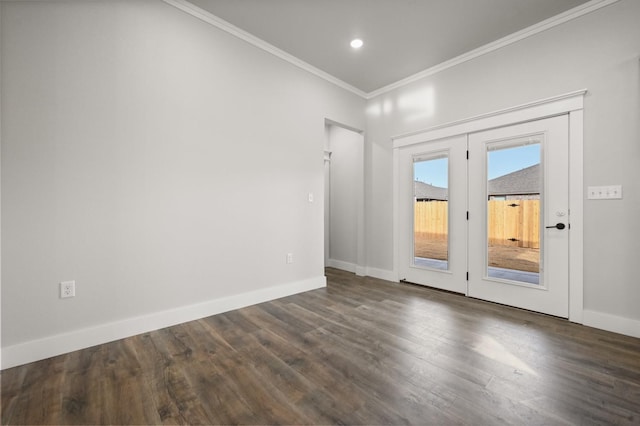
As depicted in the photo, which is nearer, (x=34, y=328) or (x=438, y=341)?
(x=34, y=328)

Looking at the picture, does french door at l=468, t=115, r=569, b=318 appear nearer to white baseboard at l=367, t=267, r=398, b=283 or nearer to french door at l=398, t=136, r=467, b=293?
french door at l=398, t=136, r=467, b=293

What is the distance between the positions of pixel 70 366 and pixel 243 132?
2469mm

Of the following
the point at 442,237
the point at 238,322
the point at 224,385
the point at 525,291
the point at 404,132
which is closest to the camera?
the point at 224,385

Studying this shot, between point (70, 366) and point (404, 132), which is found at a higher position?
point (404, 132)

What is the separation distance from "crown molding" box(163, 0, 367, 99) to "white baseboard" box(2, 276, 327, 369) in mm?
2901

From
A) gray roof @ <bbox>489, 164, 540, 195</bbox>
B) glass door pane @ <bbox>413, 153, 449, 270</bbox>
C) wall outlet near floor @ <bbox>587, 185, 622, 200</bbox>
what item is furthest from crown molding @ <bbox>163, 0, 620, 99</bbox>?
wall outlet near floor @ <bbox>587, 185, 622, 200</bbox>

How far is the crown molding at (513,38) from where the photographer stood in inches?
99.5

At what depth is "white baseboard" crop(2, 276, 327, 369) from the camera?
1892 mm

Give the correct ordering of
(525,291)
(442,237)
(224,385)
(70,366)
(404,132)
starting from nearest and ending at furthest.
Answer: (224,385) → (70,366) → (525,291) → (442,237) → (404,132)

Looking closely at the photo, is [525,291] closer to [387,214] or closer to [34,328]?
[387,214]

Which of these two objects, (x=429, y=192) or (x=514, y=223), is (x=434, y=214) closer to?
(x=429, y=192)

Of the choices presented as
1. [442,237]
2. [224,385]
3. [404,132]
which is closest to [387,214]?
[442,237]

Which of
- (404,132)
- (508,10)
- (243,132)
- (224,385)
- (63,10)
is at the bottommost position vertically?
(224,385)

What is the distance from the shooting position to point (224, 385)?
1656mm
